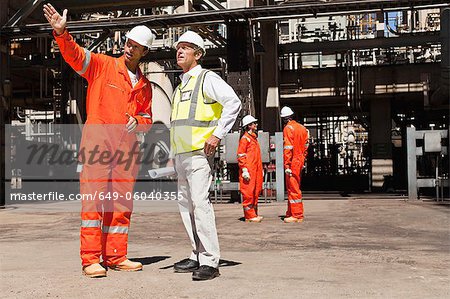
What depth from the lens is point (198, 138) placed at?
4.73 metres

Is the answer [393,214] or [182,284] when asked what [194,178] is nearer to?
[182,284]

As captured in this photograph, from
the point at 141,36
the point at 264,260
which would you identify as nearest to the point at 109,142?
the point at 141,36

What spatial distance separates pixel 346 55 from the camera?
2288cm

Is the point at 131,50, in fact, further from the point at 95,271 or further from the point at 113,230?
the point at 95,271

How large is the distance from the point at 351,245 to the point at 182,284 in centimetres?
301

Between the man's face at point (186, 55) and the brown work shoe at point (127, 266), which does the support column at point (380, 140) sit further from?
the brown work shoe at point (127, 266)

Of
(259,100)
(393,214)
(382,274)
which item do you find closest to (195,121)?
(382,274)

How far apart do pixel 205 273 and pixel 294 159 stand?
17.3 ft

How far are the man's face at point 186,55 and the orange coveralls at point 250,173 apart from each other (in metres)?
5.00

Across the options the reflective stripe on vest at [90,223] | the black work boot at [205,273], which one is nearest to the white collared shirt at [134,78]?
the reflective stripe on vest at [90,223]

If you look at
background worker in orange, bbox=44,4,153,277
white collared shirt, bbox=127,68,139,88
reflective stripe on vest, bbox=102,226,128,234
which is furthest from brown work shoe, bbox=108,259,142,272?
white collared shirt, bbox=127,68,139,88

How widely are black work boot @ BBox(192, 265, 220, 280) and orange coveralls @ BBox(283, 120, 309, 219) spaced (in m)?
5.02

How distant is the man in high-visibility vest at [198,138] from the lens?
4660 mm

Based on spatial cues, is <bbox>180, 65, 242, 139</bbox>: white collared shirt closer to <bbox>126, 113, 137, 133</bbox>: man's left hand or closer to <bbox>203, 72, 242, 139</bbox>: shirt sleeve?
<bbox>203, 72, 242, 139</bbox>: shirt sleeve
